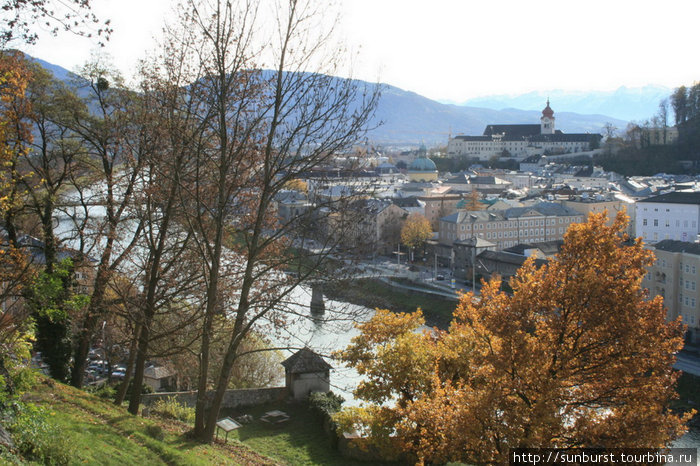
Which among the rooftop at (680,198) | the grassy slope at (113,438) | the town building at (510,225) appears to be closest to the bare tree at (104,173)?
the grassy slope at (113,438)

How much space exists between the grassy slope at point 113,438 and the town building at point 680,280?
1847 cm

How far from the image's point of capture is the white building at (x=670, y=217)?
29375 millimetres

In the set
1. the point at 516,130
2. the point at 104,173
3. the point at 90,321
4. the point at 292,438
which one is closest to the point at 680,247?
the point at 292,438

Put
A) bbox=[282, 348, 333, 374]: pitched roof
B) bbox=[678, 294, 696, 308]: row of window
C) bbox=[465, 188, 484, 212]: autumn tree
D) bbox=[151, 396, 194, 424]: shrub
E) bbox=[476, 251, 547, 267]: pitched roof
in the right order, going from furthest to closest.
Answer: bbox=[465, 188, 484, 212]: autumn tree → bbox=[476, 251, 547, 267]: pitched roof → bbox=[678, 294, 696, 308]: row of window → bbox=[282, 348, 333, 374]: pitched roof → bbox=[151, 396, 194, 424]: shrub

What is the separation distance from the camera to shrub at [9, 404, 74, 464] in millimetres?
3984

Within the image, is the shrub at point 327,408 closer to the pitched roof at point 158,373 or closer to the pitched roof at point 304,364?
the pitched roof at point 304,364

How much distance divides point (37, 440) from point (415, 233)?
32758 mm

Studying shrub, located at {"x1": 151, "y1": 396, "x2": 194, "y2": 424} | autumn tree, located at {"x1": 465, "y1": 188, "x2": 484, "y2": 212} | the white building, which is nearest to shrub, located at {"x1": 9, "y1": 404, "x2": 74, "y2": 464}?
shrub, located at {"x1": 151, "y1": 396, "x2": 194, "y2": 424}

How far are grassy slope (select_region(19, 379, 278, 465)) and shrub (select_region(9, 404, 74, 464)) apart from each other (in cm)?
15

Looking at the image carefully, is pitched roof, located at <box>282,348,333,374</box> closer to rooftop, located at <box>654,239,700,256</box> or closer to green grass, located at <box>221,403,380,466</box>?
green grass, located at <box>221,403,380,466</box>

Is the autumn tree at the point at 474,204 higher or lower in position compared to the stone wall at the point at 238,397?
higher

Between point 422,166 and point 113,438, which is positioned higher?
point 422,166

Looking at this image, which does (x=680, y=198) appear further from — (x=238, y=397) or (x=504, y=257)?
(x=238, y=397)

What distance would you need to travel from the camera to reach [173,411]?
31.0 feet
